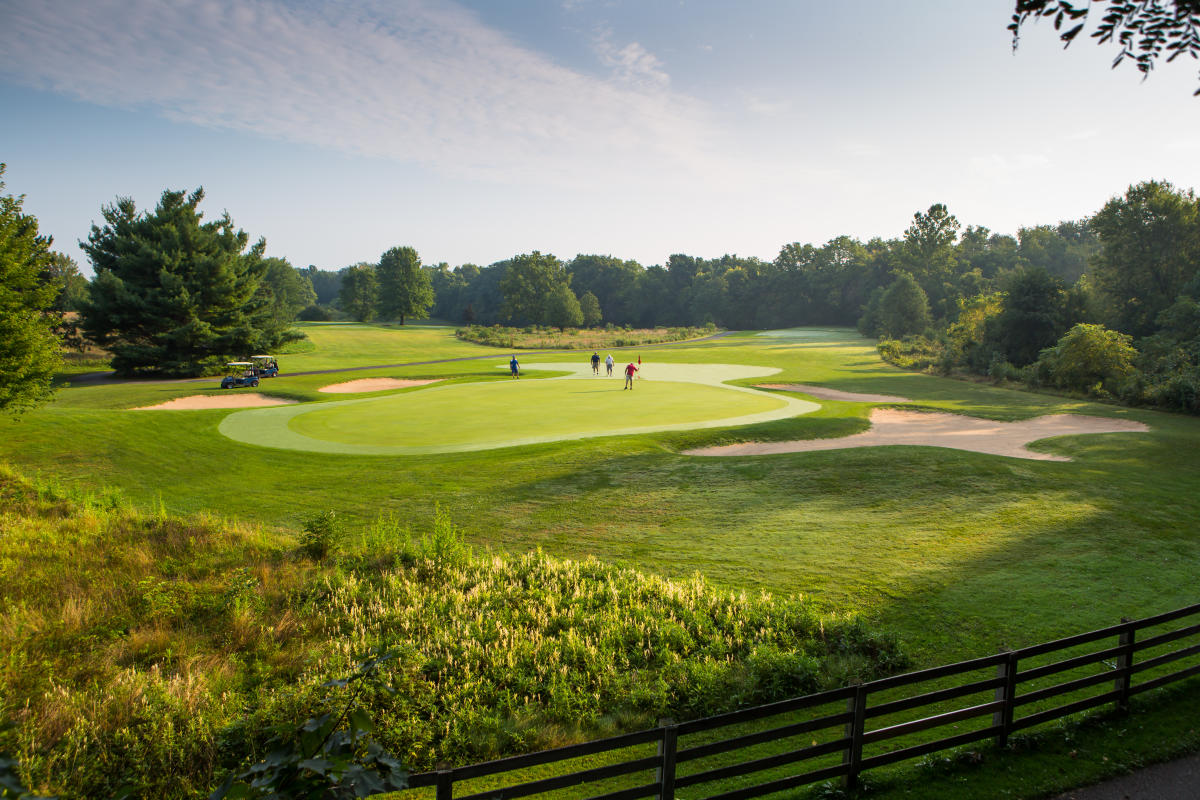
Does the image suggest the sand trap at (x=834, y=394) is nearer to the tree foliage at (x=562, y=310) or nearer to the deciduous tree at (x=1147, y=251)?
the deciduous tree at (x=1147, y=251)

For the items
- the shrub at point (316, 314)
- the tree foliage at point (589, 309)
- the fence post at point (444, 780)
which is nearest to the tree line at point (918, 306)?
the fence post at point (444, 780)

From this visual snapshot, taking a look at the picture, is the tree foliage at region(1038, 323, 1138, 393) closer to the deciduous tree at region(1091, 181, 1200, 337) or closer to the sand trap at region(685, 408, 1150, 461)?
the sand trap at region(685, 408, 1150, 461)

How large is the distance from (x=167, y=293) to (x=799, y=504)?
48.6 metres

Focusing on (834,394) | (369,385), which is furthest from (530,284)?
(834,394)

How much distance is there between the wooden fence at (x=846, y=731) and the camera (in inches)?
200

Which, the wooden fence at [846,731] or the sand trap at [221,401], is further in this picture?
the sand trap at [221,401]

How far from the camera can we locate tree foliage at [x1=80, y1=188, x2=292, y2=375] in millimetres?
46406

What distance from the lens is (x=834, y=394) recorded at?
39.0 meters

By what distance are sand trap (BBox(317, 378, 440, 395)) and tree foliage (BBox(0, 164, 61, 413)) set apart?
18.0 m

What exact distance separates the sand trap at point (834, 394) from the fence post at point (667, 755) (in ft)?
106

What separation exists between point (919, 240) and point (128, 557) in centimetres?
13007

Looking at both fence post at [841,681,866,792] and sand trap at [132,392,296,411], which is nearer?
fence post at [841,681,866,792]

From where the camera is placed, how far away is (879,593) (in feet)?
34.4

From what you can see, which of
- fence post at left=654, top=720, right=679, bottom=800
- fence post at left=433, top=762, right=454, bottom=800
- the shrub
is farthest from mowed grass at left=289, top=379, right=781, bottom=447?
the shrub
